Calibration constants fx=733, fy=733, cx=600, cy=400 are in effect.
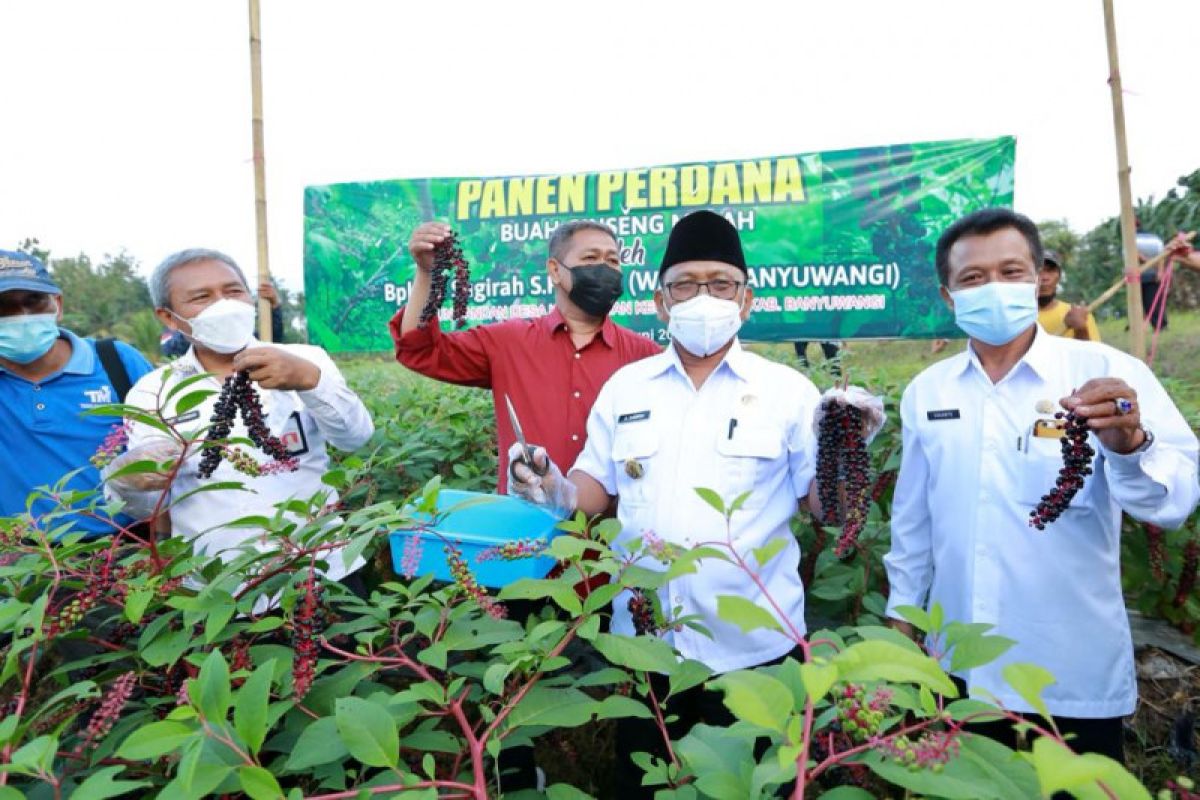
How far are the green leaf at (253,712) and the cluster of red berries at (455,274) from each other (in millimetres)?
1488

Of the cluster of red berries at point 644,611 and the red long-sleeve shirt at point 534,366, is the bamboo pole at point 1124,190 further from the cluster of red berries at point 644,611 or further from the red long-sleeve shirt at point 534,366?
the cluster of red berries at point 644,611

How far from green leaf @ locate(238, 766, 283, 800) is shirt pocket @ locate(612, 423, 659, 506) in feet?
4.92

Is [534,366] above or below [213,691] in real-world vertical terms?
above

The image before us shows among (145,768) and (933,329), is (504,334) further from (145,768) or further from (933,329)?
(933,329)

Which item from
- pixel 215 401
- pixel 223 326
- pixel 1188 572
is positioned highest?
pixel 223 326

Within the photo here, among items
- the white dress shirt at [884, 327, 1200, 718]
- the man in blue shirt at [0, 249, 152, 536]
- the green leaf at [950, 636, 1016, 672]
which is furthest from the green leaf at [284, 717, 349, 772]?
the man in blue shirt at [0, 249, 152, 536]

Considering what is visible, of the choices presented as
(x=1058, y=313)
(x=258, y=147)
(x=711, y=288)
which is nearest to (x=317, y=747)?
(x=711, y=288)

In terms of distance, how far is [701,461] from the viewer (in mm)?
2166

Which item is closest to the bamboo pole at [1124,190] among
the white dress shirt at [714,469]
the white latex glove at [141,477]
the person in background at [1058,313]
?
the person in background at [1058,313]

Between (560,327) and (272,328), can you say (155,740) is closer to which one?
(560,327)

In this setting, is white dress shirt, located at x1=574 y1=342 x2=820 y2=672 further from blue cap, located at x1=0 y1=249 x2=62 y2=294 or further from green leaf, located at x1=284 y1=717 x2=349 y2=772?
blue cap, located at x1=0 y1=249 x2=62 y2=294

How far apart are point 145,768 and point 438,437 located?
240cm

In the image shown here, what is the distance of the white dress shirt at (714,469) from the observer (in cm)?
206

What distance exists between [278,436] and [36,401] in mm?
1138
